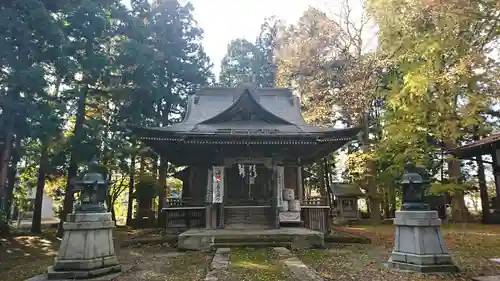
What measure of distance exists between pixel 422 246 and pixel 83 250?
22.7ft

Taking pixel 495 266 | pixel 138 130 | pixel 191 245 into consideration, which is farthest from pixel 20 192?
pixel 495 266

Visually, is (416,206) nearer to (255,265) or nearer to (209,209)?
(255,265)

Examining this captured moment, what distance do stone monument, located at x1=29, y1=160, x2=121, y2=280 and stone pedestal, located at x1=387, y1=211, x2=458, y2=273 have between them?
6.13 meters

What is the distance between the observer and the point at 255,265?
748 centimetres

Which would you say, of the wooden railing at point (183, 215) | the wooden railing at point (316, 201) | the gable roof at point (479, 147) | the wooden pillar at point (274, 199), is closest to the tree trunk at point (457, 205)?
the gable roof at point (479, 147)

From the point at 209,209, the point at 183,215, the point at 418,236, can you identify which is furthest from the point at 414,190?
the point at 183,215

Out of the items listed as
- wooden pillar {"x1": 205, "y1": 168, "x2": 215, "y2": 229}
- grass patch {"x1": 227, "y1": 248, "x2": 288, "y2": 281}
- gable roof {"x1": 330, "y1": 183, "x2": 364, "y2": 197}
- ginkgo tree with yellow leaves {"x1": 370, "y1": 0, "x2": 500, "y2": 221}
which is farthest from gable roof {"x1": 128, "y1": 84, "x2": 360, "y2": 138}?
gable roof {"x1": 330, "y1": 183, "x2": 364, "y2": 197}

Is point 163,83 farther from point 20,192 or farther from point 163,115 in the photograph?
point 20,192

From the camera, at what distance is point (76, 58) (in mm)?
14172

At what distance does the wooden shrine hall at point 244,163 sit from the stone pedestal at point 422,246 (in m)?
5.40

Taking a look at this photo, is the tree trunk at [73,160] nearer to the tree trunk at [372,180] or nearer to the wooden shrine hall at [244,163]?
the wooden shrine hall at [244,163]

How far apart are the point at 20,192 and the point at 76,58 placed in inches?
499

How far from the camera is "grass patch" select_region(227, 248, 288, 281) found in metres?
6.43

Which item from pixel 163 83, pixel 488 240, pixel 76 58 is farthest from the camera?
pixel 163 83
